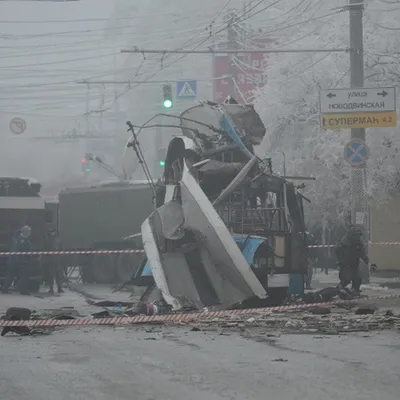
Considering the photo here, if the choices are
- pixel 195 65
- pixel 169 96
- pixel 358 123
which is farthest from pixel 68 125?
pixel 358 123

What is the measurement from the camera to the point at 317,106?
1226 inches

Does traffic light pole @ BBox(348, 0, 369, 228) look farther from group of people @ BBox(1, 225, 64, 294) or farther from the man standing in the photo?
group of people @ BBox(1, 225, 64, 294)

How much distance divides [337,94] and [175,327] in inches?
367

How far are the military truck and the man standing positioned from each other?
9.34 meters

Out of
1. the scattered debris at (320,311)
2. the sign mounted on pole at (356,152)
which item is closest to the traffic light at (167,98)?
the sign mounted on pole at (356,152)

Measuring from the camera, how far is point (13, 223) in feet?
88.5

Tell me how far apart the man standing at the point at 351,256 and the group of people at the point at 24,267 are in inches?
298

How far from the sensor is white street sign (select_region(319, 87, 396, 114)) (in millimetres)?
21145

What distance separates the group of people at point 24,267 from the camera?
77.6 feet

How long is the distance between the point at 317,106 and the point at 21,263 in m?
11.6

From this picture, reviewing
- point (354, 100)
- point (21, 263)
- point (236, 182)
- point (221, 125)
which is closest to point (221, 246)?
point (236, 182)

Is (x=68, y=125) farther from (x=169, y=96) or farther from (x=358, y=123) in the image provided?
(x=358, y=123)

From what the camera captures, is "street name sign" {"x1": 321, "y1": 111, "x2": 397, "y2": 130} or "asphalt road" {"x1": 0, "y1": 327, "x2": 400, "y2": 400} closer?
"asphalt road" {"x1": 0, "y1": 327, "x2": 400, "y2": 400}

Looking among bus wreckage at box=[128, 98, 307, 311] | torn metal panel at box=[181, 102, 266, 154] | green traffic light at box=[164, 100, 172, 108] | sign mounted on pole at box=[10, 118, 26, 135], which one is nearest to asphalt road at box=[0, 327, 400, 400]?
bus wreckage at box=[128, 98, 307, 311]
